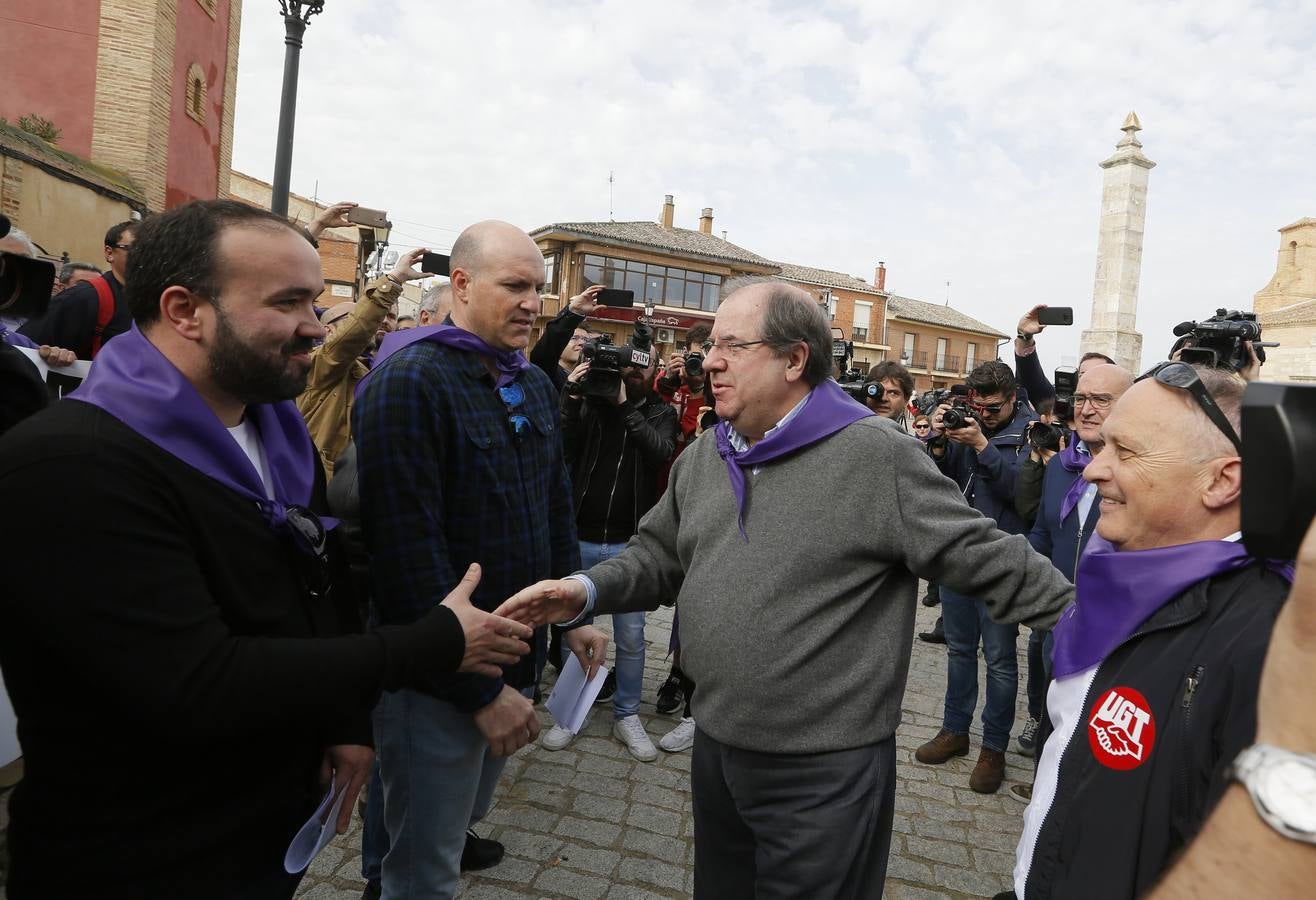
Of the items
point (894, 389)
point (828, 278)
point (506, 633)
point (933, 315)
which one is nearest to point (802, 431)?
point (506, 633)

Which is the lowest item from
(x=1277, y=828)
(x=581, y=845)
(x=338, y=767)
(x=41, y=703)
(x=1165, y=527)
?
(x=581, y=845)

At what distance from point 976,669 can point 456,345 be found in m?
3.61

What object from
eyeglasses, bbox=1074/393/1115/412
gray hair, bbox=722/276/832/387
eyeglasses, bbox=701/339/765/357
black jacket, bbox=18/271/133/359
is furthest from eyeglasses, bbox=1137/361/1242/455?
black jacket, bbox=18/271/133/359

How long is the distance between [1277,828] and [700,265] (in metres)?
44.0

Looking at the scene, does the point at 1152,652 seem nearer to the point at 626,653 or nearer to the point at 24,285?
the point at 24,285

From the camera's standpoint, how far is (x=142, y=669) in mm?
A: 1340

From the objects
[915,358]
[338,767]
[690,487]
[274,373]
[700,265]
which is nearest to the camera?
[274,373]

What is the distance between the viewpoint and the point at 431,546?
2.20m

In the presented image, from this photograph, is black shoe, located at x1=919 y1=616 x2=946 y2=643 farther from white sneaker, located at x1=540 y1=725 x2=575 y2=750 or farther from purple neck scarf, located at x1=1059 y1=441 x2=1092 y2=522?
white sneaker, located at x1=540 y1=725 x2=575 y2=750

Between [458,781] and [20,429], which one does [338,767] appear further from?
[20,429]

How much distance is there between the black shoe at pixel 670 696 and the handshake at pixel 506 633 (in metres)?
2.81

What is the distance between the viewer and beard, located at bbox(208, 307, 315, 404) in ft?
5.47

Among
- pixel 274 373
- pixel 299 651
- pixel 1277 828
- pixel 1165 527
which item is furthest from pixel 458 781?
pixel 1277 828

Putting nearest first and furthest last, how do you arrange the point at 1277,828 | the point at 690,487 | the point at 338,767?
1. the point at 1277,828
2. the point at 338,767
3. the point at 690,487
